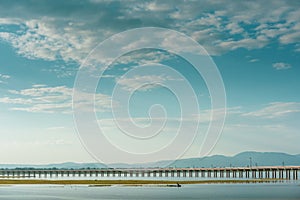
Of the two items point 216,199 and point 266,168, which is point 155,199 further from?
point 266,168

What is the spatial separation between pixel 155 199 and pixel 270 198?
1546 cm

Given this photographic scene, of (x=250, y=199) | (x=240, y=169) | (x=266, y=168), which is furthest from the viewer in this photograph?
(x=240, y=169)

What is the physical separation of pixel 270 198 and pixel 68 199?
2746 centimetres

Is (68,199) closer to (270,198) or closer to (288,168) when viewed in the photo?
(270,198)

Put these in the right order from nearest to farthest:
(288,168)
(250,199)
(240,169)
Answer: (250,199) → (288,168) → (240,169)

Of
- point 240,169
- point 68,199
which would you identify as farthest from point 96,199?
point 240,169

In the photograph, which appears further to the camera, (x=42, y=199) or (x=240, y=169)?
(x=240, y=169)

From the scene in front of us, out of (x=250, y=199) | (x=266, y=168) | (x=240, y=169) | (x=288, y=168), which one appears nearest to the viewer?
(x=250, y=199)

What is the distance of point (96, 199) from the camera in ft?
215

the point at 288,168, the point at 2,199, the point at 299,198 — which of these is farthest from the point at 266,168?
the point at 2,199

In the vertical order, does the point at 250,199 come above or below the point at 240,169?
below

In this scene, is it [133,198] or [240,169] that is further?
[240,169]

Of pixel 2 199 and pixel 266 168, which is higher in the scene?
pixel 266 168

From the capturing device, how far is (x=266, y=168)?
606 feet
